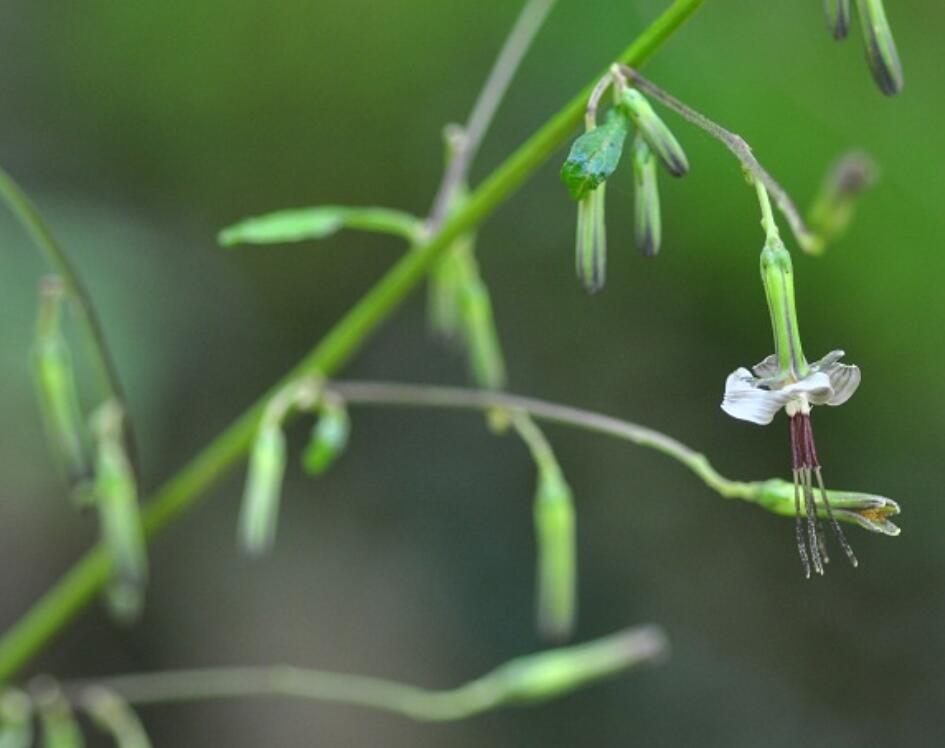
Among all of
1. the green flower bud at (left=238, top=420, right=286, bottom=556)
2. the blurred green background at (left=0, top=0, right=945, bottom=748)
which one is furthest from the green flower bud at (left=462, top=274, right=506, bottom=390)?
the blurred green background at (left=0, top=0, right=945, bottom=748)

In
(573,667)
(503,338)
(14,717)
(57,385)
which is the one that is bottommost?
(14,717)

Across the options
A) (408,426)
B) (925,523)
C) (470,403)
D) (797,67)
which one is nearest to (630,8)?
(797,67)

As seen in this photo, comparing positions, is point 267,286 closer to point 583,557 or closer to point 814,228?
point 583,557

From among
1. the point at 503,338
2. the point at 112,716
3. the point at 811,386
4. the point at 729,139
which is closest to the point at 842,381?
the point at 811,386

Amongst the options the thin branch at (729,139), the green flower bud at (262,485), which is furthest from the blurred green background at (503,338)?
the thin branch at (729,139)

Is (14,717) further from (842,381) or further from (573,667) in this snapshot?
(842,381)

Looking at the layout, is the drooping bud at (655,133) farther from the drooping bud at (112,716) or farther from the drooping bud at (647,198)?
the drooping bud at (112,716)
